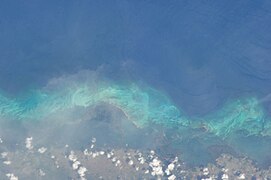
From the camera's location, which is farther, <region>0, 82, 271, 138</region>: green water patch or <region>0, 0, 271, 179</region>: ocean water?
<region>0, 82, 271, 138</region>: green water patch

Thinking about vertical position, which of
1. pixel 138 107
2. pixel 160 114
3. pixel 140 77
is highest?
pixel 140 77

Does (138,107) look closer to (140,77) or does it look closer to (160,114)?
(160,114)

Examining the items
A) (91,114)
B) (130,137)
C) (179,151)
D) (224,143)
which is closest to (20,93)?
(91,114)

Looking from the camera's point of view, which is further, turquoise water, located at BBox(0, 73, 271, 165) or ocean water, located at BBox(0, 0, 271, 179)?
turquoise water, located at BBox(0, 73, 271, 165)

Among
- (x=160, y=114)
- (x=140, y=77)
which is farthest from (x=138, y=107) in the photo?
(x=140, y=77)

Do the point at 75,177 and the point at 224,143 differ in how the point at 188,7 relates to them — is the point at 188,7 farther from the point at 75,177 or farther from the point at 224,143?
the point at 75,177

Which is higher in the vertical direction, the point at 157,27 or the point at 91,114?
the point at 157,27

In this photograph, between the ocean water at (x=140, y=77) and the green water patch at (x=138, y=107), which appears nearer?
the ocean water at (x=140, y=77)

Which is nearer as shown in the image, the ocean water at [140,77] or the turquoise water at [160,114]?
the ocean water at [140,77]
